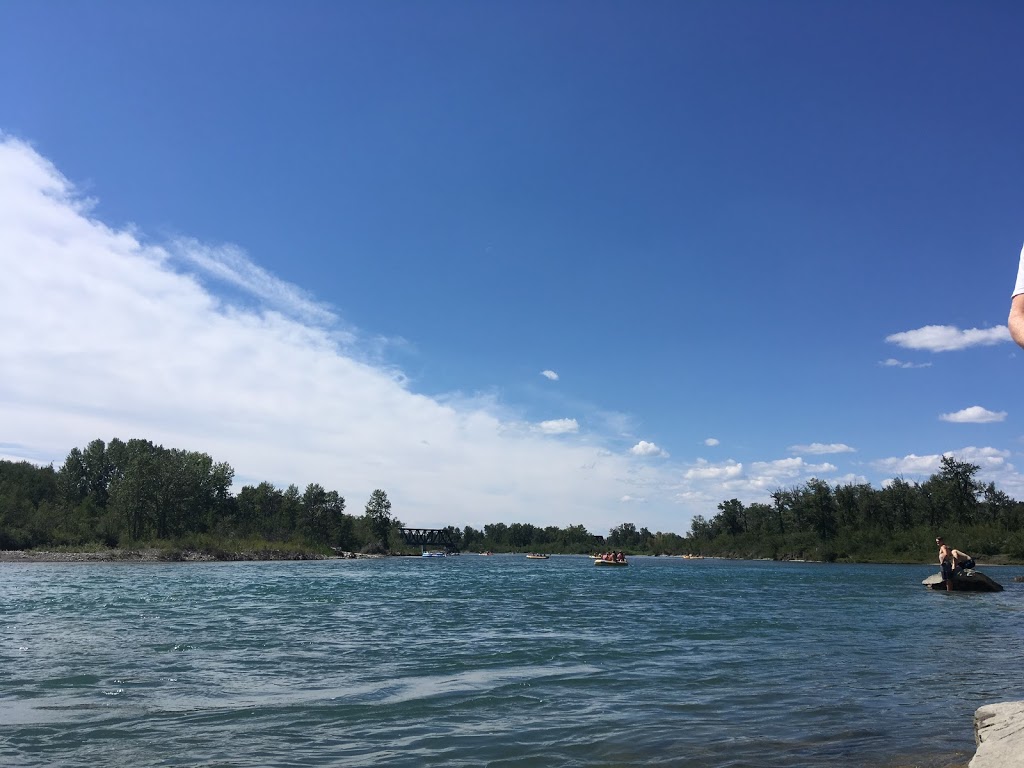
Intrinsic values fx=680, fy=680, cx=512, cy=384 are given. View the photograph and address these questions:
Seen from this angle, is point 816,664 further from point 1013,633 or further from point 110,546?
point 110,546

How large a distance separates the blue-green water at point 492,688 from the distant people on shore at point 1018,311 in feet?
26.9

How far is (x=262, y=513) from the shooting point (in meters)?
168

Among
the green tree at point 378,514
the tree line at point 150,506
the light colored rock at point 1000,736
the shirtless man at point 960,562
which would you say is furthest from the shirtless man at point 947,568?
the green tree at point 378,514

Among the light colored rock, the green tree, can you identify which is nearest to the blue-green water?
the light colored rock

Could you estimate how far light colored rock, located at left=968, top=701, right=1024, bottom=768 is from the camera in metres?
6.21

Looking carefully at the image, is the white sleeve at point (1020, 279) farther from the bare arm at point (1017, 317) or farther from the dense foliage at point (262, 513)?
the dense foliage at point (262, 513)

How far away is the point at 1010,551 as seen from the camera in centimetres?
11331

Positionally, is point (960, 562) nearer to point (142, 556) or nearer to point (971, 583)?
point (971, 583)

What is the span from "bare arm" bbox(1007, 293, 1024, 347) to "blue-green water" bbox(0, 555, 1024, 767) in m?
8.20

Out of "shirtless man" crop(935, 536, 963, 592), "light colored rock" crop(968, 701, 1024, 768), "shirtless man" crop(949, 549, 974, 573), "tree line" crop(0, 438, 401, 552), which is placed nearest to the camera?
"light colored rock" crop(968, 701, 1024, 768)

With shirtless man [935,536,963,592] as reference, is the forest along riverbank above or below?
below

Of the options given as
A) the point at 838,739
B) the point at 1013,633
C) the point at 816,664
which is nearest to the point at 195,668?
the point at 838,739

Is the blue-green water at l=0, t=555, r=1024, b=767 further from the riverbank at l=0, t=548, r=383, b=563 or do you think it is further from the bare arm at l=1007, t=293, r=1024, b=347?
the riverbank at l=0, t=548, r=383, b=563

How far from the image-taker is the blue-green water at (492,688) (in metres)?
9.85
